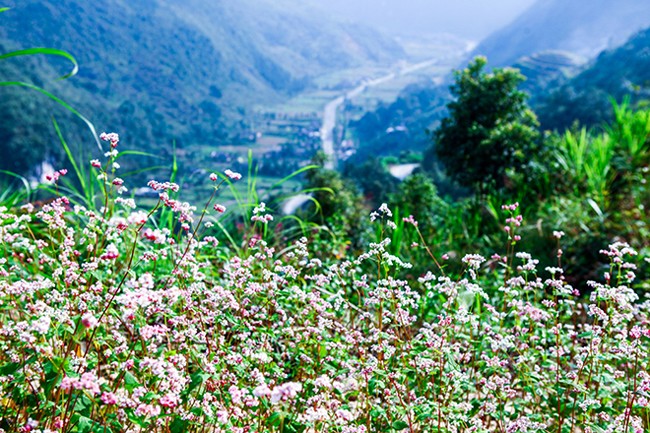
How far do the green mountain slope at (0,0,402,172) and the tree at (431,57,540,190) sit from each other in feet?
147

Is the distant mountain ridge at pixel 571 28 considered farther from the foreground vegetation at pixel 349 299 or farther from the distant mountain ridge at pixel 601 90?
the foreground vegetation at pixel 349 299

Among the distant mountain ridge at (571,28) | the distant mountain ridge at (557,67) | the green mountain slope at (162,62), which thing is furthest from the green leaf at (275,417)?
the distant mountain ridge at (571,28)

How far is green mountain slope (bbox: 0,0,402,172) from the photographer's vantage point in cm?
5053

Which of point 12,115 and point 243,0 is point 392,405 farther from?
point 243,0

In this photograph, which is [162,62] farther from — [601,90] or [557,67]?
[601,90]

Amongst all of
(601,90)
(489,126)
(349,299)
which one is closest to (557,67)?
(601,90)

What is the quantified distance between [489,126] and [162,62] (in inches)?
3406

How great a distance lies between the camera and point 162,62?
280 ft

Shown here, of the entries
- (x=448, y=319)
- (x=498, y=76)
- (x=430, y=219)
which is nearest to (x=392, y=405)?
(x=448, y=319)

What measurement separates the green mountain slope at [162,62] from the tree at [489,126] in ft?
147

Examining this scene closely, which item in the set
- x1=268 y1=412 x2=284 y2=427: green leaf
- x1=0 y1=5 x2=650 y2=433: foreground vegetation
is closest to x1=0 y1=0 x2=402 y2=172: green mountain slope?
x1=0 y1=5 x2=650 y2=433: foreground vegetation


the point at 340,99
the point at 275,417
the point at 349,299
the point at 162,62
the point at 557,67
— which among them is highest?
the point at 275,417

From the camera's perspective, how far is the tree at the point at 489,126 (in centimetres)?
848

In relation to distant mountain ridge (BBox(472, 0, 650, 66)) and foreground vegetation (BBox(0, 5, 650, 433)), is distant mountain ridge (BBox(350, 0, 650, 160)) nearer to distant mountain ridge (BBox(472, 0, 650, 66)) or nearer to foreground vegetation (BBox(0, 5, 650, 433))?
distant mountain ridge (BBox(472, 0, 650, 66))
